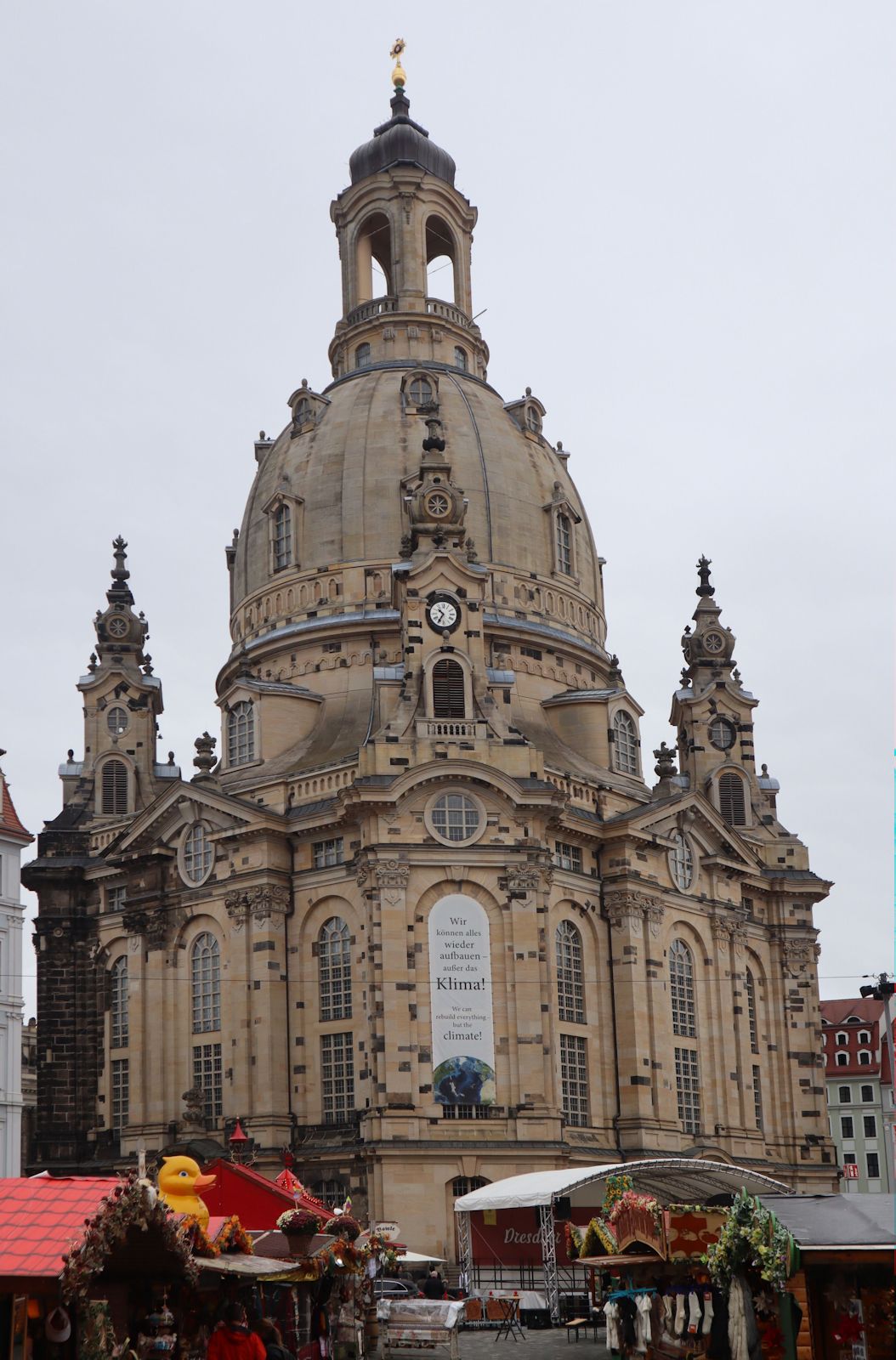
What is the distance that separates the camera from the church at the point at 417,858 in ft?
217

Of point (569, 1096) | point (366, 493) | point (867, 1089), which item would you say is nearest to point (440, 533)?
point (366, 493)

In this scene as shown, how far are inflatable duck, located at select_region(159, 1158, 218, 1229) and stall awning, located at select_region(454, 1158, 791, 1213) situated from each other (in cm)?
1570

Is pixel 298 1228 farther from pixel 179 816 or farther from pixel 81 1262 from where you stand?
pixel 179 816

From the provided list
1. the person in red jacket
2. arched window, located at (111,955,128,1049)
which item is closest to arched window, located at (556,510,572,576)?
arched window, located at (111,955,128,1049)

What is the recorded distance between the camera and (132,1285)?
85.0 ft

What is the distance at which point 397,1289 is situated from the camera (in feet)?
175

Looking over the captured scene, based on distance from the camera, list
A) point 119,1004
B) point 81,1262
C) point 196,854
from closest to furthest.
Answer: point 81,1262, point 196,854, point 119,1004

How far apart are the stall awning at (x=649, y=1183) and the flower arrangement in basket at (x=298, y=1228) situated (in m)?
10.3

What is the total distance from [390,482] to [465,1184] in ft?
104

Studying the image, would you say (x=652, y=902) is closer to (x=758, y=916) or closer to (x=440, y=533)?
(x=758, y=916)

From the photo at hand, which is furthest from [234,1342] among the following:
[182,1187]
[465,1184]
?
[465,1184]

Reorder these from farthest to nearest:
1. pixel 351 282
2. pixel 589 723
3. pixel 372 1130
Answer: pixel 351 282 < pixel 589 723 < pixel 372 1130

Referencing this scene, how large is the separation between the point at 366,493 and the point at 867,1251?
58.5 meters

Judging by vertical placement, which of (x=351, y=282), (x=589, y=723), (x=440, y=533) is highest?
(x=351, y=282)
